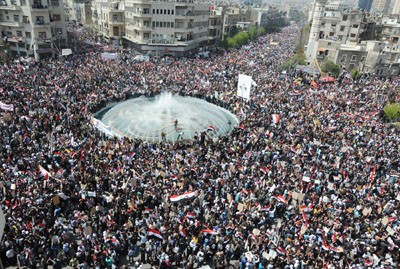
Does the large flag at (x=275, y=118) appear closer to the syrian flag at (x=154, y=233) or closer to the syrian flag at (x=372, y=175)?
the syrian flag at (x=372, y=175)

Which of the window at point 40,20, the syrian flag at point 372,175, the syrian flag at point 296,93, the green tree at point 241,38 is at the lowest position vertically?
the syrian flag at point 372,175

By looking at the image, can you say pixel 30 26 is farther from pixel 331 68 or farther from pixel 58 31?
pixel 331 68

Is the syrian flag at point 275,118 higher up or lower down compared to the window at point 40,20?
lower down

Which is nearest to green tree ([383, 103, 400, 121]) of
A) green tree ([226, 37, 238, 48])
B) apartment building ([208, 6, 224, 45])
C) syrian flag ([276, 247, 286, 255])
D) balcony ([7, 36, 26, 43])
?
syrian flag ([276, 247, 286, 255])

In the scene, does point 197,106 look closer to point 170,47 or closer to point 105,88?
point 105,88

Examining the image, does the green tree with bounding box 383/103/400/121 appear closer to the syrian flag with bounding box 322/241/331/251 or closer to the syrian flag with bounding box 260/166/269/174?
the syrian flag with bounding box 260/166/269/174

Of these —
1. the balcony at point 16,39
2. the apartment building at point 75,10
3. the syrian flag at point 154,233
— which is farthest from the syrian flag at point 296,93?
the apartment building at point 75,10
